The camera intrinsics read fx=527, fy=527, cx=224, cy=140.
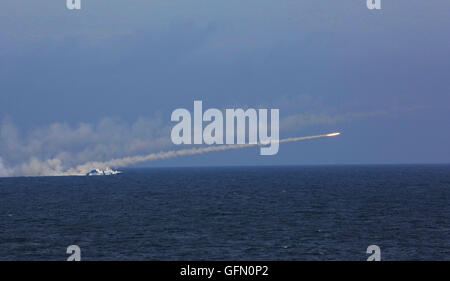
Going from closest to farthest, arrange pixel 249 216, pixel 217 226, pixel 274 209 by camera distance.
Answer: pixel 217 226 → pixel 249 216 → pixel 274 209

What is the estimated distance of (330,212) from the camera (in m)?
107

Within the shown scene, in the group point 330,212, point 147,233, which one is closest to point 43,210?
point 147,233

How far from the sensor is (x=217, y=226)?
86.2m

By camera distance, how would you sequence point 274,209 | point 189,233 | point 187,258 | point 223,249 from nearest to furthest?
point 187,258 → point 223,249 → point 189,233 → point 274,209

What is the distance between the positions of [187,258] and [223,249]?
261 inches

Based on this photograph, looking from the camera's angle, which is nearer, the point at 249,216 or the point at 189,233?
the point at 189,233

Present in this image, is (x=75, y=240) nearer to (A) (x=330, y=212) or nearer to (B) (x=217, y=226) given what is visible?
(B) (x=217, y=226)
